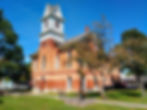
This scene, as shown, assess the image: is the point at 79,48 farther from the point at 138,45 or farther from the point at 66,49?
the point at 66,49

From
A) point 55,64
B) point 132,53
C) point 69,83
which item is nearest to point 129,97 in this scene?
point 132,53

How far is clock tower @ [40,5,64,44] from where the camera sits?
3034cm

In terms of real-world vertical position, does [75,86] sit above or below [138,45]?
below

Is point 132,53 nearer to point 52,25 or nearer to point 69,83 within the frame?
point 69,83

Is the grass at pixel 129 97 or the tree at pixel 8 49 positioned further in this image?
the tree at pixel 8 49

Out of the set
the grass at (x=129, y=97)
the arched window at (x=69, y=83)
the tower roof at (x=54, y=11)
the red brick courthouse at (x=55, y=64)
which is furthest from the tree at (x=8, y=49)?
the grass at (x=129, y=97)

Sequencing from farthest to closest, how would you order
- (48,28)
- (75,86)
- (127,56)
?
(48,28) < (75,86) < (127,56)

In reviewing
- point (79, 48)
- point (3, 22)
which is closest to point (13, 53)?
point (3, 22)

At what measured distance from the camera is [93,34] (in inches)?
651

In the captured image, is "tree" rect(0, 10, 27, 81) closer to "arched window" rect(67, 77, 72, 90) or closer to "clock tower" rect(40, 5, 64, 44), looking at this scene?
"clock tower" rect(40, 5, 64, 44)

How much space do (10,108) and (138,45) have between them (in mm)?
15468

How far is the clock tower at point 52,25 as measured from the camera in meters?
30.3

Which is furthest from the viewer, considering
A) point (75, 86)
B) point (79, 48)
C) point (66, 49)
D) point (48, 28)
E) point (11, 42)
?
point (48, 28)

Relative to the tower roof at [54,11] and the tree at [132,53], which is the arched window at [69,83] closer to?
the tree at [132,53]
